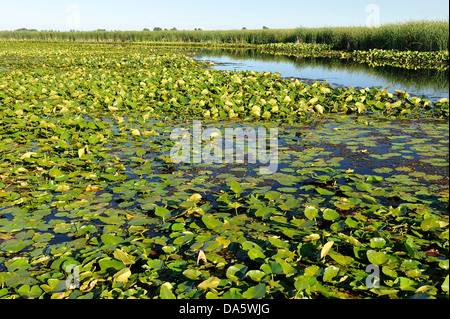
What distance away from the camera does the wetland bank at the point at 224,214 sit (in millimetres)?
2016

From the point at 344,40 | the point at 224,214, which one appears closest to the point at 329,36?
the point at 344,40

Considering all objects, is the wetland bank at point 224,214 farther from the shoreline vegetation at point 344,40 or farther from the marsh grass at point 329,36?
the marsh grass at point 329,36

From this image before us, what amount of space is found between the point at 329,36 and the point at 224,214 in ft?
90.1

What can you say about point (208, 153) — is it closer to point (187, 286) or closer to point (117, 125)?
point (117, 125)

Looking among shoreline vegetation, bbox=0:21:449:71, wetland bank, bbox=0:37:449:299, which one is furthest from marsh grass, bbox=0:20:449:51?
wetland bank, bbox=0:37:449:299

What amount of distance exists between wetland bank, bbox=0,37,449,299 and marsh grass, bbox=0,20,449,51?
1438 centimetres

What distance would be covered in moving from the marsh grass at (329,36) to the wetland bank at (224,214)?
14.4 metres

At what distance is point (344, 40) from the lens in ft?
80.6

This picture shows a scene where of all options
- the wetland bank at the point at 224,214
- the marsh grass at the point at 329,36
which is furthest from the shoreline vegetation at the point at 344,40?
the wetland bank at the point at 224,214

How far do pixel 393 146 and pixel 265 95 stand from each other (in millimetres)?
3637

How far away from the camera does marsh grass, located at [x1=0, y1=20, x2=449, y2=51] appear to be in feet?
56.8

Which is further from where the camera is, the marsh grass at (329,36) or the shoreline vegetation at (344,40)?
the marsh grass at (329,36)

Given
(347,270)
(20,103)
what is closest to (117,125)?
(20,103)

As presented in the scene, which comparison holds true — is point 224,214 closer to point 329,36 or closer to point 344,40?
point 344,40
